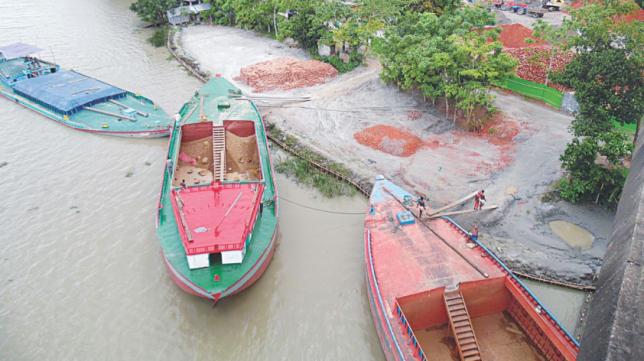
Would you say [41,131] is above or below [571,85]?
below

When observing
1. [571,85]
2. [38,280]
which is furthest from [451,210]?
[38,280]

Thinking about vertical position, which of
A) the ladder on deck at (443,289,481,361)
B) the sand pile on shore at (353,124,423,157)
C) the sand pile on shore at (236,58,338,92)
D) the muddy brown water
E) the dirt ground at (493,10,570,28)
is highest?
Result: the dirt ground at (493,10,570,28)

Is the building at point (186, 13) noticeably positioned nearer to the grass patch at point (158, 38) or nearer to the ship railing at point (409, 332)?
the grass patch at point (158, 38)

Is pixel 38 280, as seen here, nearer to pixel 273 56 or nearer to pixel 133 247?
pixel 133 247

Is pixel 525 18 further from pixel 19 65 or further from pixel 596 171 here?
pixel 19 65

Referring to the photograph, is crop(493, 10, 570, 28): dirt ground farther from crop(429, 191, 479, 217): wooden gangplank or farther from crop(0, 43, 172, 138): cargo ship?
crop(0, 43, 172, 138): cargo ship

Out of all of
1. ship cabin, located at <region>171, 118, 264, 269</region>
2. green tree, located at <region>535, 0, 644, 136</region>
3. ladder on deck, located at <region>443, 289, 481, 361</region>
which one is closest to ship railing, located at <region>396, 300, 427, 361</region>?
ladder on deck, located at <region>443, 289, 481, 361</region>

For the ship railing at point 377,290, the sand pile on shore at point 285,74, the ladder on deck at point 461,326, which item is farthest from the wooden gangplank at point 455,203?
the sand pile on shore at point 285,74
